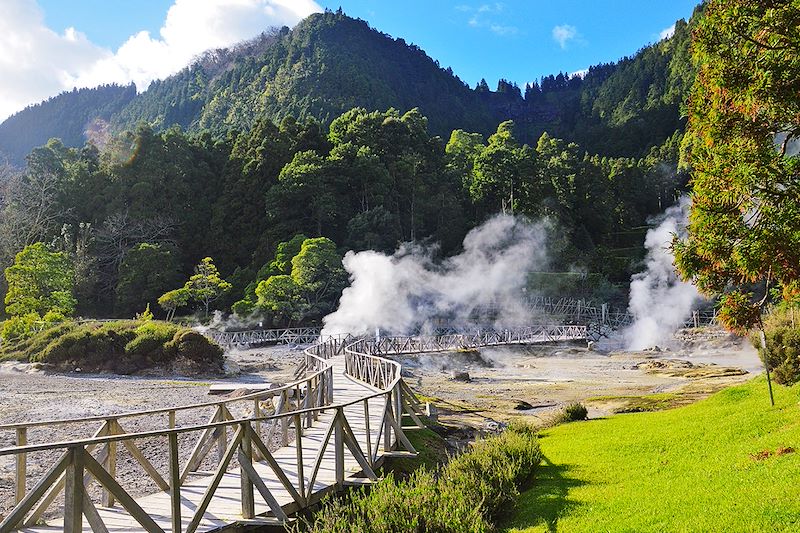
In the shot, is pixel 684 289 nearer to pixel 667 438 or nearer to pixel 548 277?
pixel 548 277

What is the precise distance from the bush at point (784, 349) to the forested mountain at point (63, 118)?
156786 mm

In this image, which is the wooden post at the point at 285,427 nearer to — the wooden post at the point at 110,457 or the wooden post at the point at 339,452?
the wooden post at the point at 339,452

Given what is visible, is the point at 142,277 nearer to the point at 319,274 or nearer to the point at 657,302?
the point at 319,274

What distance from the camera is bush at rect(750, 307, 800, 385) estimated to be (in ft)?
39.1

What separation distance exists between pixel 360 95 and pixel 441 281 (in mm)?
56681

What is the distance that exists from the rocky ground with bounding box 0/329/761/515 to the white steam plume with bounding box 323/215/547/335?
698 centimetres

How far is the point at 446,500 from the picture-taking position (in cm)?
572

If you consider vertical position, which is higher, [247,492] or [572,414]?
[247,492]

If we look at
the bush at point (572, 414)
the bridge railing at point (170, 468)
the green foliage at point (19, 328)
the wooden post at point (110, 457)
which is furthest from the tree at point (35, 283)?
the wooden post at point (110, 457)

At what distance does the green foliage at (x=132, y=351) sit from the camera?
27.9 m

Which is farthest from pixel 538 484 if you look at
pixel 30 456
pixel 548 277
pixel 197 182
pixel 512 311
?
pixel 197 182

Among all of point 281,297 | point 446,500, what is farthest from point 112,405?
point 281,297

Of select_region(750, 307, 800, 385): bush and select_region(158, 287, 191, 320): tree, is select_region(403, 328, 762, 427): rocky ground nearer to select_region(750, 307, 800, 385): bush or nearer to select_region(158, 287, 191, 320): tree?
select_region(750, 307, 800, 385): bush

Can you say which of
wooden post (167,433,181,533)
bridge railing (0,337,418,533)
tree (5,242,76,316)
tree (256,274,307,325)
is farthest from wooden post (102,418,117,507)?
tree (5,242,76,316)
